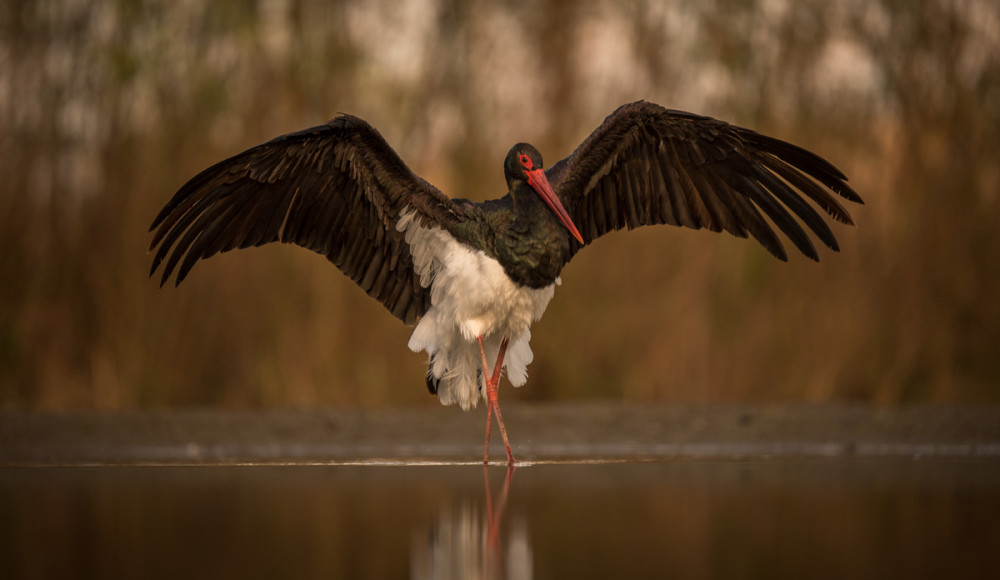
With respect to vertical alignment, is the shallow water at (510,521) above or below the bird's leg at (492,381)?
below

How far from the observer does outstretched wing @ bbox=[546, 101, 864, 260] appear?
20.5 ft

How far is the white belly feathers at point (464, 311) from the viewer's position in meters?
6.57

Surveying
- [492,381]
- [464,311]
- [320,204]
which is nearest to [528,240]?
[464,311]

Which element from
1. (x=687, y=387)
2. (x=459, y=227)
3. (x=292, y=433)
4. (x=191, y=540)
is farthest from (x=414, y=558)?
(x=687, y=387)

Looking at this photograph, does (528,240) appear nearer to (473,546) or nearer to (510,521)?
(510,521)

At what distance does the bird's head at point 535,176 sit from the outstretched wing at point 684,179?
0.22m

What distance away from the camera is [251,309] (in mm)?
8992

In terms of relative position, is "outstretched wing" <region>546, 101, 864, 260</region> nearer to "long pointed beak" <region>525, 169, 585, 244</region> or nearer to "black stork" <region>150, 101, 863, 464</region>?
"black stork" <region>150, 101, 863, 464</region>

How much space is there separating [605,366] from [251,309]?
231cm

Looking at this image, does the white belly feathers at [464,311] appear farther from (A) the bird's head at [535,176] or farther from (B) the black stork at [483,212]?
(A) the bird's head at [535,176]

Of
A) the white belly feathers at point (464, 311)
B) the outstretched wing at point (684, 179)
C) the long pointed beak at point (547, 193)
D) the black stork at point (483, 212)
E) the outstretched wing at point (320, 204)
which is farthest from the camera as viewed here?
the white belly feathers at point (464, 311)

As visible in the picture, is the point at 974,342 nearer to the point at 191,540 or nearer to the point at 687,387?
the point at 687,387

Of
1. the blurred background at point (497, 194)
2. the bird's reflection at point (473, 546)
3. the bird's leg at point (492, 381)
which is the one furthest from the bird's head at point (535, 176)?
the blurred background at point (497, 194)

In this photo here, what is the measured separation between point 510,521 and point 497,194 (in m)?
5.41
